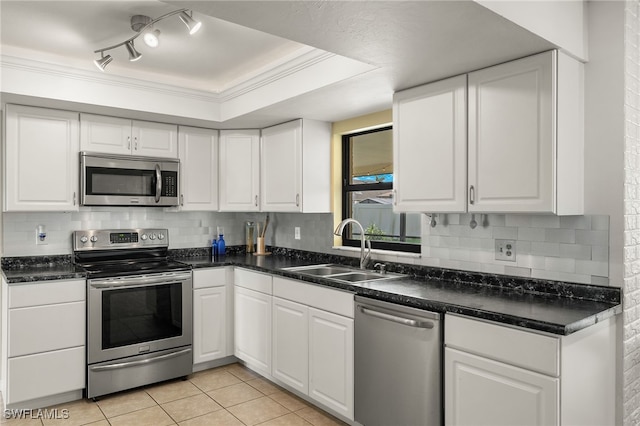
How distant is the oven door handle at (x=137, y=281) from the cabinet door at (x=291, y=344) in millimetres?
837

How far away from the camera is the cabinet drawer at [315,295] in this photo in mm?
2701

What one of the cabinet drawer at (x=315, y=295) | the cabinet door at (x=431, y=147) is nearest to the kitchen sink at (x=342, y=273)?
the cabinet drawer at (x=315, y=295)

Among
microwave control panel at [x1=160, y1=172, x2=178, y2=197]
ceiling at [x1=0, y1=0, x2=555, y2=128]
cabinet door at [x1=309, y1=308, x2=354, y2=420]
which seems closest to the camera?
ceiling at [x1=0, y1=0, x2=555, y2=128]

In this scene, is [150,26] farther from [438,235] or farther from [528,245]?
[528,245]

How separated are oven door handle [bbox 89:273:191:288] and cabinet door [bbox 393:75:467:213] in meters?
1.86

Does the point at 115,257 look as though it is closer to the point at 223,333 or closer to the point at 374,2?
the point at 223,333

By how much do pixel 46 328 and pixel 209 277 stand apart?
46.8 inches

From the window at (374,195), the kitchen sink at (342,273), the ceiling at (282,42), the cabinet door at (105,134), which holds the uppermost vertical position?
the ceiling at (282,42)

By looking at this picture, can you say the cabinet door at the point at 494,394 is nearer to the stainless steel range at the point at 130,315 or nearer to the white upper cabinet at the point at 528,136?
the white upper cabinet at the point at 528,136

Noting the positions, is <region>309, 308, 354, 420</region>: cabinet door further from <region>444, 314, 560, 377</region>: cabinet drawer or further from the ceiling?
the ceiling

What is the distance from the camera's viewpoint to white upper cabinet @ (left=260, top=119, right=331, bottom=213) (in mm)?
3650

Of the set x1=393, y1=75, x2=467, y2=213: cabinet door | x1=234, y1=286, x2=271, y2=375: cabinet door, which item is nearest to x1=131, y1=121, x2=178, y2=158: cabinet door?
x1=234, y1=286, x2=271, y2=375: cabinet door

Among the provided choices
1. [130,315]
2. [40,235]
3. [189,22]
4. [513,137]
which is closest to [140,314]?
[130,315]

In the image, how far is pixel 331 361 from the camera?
9.23 feet
